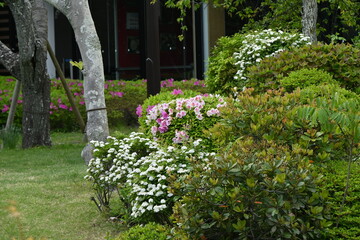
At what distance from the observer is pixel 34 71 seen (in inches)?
456

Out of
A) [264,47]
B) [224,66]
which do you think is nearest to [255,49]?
[264,47]

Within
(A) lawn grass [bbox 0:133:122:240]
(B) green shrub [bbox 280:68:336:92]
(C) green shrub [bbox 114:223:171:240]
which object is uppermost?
(B) green shrub [bbox 280:68:336:92]

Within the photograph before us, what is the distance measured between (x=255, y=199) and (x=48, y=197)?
3927 mm

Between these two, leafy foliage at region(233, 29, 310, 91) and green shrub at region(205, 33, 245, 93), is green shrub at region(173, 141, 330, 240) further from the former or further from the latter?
green shrub at region(205, 33, 245, 93)

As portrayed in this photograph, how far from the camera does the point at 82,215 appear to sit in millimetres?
6996

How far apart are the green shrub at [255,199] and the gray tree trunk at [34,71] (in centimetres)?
709

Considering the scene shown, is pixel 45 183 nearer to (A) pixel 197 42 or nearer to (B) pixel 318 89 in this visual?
(B) pixel 318 89

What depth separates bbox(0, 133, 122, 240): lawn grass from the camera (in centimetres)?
643

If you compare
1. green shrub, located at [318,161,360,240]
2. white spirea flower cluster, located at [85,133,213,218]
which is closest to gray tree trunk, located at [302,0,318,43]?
white spirea flower cluster, located at [85,133,213,218]

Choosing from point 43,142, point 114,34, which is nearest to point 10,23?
point 114,34

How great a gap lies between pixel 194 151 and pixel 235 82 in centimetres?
482

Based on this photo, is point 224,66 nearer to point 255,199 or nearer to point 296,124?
point 296,124

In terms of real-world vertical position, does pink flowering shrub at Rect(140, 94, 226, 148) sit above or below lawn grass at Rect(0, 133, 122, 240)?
above

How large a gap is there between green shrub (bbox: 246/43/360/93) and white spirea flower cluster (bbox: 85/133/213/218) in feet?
8.30
